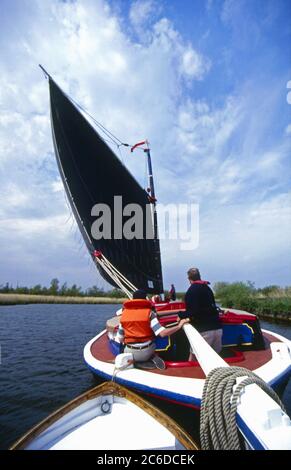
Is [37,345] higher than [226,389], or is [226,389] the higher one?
[226,389]

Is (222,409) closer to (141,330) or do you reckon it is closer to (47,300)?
(141,330)

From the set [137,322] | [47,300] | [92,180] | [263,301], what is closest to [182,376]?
[137,322]

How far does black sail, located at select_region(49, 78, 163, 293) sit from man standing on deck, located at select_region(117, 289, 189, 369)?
8.31m

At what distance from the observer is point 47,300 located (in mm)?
57938

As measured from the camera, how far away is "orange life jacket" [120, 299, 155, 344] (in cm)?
483

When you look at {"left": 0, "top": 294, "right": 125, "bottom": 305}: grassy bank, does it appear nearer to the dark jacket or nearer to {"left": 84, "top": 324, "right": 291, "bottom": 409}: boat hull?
{"left": 84, "top": 324, "right": 291, "bottom": 409}: boat hull

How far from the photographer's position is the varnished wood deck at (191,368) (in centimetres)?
461

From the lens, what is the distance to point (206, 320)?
509cm

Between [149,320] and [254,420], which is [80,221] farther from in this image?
[254,420]

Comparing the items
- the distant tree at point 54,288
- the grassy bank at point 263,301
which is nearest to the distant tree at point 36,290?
the distant tree at point 54,288

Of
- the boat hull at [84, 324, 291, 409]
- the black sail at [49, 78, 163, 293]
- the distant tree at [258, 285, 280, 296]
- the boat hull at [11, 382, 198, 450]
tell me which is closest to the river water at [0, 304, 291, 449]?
the boat hull at [84, 324, 291, 409]
